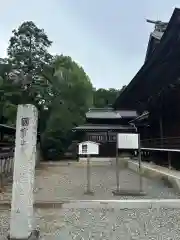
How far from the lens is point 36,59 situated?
2842cm

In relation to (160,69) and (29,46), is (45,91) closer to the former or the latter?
(29,46)

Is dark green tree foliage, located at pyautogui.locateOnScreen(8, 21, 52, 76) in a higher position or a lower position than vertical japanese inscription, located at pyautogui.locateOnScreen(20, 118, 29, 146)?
higher

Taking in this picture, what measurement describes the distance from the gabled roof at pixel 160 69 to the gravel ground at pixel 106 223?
182 inches

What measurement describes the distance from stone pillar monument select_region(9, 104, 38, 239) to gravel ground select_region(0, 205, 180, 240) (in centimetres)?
40

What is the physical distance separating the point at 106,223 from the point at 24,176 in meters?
1.75

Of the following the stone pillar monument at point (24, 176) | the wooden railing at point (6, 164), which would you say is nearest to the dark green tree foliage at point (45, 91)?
the wooden railing at point (6, 164)

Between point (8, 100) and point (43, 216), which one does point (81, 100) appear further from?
point (43, 216)

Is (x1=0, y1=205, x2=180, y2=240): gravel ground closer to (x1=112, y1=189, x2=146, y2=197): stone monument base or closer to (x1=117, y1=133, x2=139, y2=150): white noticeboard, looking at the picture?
(x1=112, y1=189, x2=146, y2=197): stone monument base

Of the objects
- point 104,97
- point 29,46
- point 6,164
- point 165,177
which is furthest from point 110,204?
point 104,97

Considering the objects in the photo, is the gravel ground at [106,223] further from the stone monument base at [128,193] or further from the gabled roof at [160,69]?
the gabled roof at [160,69]

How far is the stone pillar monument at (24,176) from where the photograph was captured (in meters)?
4.22

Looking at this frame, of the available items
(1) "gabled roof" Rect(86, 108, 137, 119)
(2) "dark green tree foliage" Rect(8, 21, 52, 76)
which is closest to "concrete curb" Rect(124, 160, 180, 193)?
(1) "gabled roof" Rect(86, 108, 137, 119)

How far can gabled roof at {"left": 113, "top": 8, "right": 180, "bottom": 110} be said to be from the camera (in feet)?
27.3

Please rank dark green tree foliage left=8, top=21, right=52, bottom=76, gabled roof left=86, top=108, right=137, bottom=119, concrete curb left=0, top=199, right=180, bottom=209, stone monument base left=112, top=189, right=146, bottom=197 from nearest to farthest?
concrete curb left=0, top=199, right=180, bottom=209, stone monument base left=112, top=189, right=146, bottom=197, gabled roof left=86, top=108, right=137, bottom=119, dark green tree foliage left=8, top=21, right=52, bottom=76
